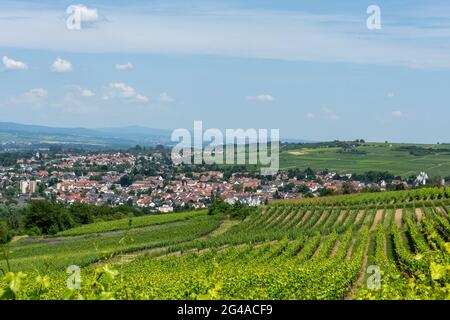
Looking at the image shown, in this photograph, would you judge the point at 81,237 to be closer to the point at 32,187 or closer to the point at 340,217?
the point at 340,217

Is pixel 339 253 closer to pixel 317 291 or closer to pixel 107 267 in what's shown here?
pixel 317 291

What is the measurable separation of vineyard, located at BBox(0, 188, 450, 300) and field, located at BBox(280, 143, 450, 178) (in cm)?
5181

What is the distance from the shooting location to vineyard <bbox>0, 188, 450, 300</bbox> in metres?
6.61

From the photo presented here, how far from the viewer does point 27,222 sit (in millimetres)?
61531

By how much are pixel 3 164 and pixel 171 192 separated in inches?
2240

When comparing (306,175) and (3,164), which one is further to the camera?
(3,164)

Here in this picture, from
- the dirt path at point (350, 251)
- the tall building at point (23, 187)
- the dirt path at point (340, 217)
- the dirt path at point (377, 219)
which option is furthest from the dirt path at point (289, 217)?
the tall building at point (23, 187)

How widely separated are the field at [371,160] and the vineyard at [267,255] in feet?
170

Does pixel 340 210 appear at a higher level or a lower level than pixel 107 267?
lower

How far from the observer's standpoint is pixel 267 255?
29.8 m

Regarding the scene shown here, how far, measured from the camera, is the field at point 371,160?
352 ft

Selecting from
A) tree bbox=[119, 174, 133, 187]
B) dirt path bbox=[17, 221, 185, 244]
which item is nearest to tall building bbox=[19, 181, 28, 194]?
tree bbox=[119, 174, 133, 187]

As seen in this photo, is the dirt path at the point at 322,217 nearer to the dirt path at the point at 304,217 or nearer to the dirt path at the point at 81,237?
the dirt path at the point at 304,217
